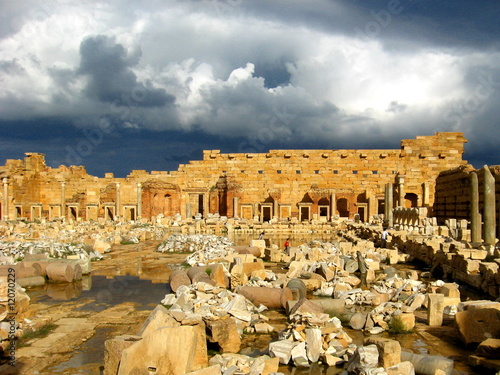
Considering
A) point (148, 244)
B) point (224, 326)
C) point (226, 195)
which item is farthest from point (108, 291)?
point (226, 195)

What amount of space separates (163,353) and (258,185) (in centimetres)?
3327

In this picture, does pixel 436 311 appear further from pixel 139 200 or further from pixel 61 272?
pixel 139 200

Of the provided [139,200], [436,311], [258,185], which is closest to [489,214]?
[436,311]

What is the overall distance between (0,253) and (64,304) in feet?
19.9

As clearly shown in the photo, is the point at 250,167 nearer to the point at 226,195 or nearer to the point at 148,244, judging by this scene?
the point at 226,195

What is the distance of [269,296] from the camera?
27.2 feet

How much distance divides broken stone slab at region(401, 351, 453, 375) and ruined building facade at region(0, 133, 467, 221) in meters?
29.3

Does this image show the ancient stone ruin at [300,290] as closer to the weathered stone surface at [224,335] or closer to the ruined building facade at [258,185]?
the weathered stone surface at [224,335]

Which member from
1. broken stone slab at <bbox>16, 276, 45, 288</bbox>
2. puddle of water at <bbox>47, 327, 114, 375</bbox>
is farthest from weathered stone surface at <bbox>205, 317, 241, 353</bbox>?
broken stone slab at <bbox>16, 276, 45, 288</bbox>

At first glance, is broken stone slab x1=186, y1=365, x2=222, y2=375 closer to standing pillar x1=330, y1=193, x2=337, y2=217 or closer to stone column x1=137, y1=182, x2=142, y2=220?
standing pillar x1=330, y1=193, x2=337, y2=217

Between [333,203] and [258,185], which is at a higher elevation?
[258,185]

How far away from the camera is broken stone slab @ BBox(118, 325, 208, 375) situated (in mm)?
4738

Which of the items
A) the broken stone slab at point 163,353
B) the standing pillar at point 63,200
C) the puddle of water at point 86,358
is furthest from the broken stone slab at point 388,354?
the standing pillar at point 63,200

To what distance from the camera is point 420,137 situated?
36969mm
